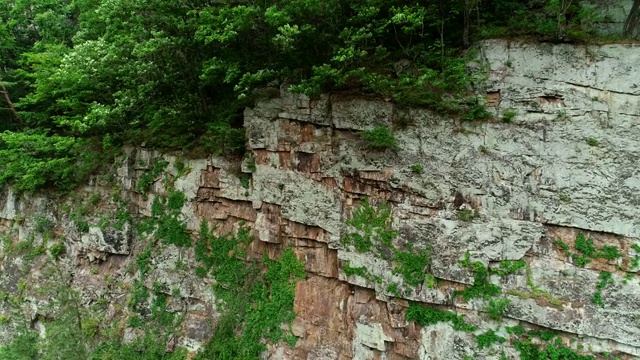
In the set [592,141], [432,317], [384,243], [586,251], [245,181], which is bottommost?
Result: [432,317]

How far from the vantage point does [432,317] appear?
827 cm

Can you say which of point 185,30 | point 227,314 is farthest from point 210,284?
point 185,30

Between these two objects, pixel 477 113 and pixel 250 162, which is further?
pixel 250 162

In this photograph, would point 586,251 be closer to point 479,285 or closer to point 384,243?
point 479,285

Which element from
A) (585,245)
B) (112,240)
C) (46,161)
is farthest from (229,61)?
(585,245)

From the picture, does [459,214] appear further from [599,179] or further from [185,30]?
[185,30]

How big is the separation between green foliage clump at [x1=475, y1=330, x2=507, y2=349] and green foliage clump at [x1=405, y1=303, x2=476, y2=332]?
0.23 m

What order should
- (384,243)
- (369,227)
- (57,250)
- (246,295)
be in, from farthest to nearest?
1. (57,250)
2. (246,295)
3. (369,227)
4. (384,243)

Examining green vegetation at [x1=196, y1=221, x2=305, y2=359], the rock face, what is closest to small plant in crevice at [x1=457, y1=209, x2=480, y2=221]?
the rock face

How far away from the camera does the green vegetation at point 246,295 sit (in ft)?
33.5

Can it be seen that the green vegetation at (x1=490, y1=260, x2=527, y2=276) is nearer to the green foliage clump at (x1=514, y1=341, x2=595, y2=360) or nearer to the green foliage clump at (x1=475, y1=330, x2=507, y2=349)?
the green foliage clump at (x1=475, y1=330, x2=507, y2=349)

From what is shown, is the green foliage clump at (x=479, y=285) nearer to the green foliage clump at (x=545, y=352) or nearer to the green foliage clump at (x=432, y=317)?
the green foliage clump at (x=432, y=317)

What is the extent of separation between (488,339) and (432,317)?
1126mm

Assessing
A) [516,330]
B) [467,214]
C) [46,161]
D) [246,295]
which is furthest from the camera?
[46,161]
